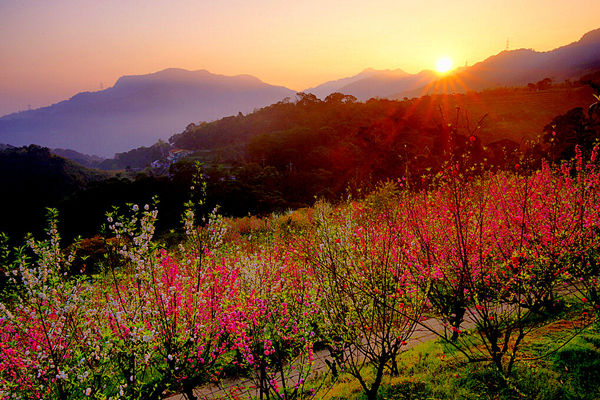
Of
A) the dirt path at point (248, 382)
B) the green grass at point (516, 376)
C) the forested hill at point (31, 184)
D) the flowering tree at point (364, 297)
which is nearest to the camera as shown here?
the green grass at point (516, 376)

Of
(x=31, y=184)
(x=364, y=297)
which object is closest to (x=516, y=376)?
(x=364, y=297)

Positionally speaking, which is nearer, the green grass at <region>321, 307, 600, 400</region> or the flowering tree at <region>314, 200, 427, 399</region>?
the green grass at <region>321, 307, 600, 400</region>

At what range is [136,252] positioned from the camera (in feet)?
20.7

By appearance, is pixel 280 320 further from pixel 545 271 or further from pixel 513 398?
pixel 545 271

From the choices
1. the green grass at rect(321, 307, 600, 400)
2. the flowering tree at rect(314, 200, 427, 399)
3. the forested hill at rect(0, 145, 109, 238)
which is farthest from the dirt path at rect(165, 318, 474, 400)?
the forested hill at rect(0, 145, 109, 238)

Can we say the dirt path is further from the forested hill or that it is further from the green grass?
the forested hill

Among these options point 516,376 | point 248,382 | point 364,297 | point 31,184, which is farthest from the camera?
point 31,184

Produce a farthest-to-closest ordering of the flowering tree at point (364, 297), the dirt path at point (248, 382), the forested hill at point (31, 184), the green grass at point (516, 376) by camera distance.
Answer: the forested hill at point (31, 184)
the dirt path at point (248, 382)
the flowering tree at point (364, 297)
the green grass at point (516, 376)

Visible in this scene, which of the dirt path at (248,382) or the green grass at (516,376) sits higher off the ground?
the green grass at (516,376)

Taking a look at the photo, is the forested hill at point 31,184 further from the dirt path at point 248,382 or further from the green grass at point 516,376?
the green grass at point 516,376

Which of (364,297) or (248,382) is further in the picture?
(248,382)

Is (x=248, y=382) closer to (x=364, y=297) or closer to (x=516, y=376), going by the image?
(x=364, y=297)

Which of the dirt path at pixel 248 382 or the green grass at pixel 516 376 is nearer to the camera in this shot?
the green grass at pixel 516 376

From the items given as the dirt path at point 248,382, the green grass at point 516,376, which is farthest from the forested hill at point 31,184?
the green grass at point 516,376
